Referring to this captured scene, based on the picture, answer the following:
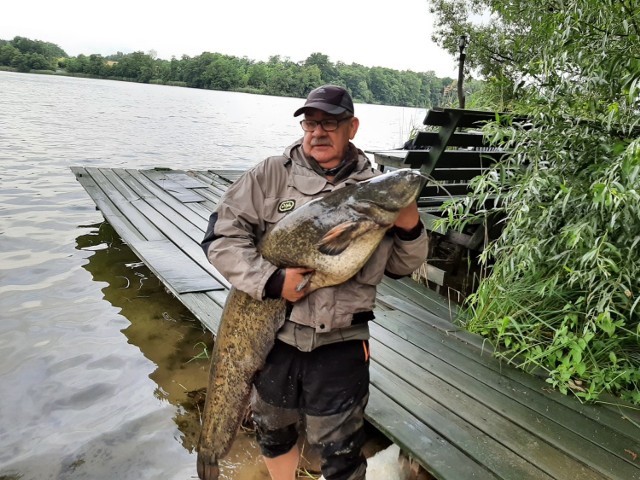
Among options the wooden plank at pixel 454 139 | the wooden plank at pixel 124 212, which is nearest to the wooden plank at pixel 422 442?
the wooden plank at pixel 454 139

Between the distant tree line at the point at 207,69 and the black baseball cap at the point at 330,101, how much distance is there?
56814 mm

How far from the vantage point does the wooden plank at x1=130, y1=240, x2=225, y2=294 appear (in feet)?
14.4

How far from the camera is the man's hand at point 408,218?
6.12 feet

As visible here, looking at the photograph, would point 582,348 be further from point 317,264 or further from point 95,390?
point 95,390

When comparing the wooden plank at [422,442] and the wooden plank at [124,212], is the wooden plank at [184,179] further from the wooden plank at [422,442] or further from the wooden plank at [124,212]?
the wooden plank at [422,442]

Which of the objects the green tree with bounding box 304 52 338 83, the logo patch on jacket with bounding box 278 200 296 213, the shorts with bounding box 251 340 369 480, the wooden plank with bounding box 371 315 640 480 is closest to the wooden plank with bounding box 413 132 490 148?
the wooden plank with bounding box 371 315 640 480

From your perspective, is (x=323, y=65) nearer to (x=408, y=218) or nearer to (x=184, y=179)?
(x=184, y=179)

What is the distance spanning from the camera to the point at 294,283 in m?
1.85

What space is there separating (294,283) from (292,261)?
5.1 inches

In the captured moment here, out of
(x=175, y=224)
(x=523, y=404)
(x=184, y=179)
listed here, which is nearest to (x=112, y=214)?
(x=175, y=224)

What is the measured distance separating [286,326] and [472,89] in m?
16.3

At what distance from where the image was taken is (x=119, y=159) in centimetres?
1391

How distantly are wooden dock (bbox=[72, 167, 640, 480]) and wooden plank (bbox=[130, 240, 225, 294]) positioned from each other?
0.06 feet

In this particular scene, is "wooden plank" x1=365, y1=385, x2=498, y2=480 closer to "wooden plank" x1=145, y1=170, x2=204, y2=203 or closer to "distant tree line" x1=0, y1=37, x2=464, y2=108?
"wooden plank" x1=145, y1=170, x2=204, y2=203
